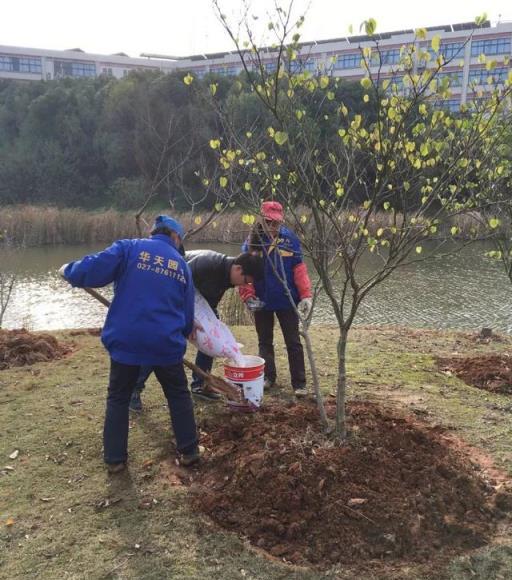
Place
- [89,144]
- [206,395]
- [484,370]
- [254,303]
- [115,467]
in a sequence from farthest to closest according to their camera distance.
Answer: [89,144]
[484,370]
[254,303]
[206,395]
[115,467]

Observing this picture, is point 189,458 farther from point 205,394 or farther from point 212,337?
point 205,394

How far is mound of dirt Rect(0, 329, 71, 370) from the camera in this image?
5887mm

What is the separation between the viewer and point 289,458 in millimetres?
3207

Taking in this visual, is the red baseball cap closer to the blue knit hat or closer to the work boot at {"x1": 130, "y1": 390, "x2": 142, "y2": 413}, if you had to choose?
the blue knit hat

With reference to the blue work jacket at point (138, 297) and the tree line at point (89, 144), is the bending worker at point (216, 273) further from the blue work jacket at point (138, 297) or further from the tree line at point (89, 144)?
the tree line at point (89, 144)

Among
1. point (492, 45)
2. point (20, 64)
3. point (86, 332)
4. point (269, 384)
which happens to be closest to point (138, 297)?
point (269, 384)

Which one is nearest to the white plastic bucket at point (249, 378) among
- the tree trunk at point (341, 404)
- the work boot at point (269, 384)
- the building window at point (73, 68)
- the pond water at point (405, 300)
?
the work boot at point (269, 384)

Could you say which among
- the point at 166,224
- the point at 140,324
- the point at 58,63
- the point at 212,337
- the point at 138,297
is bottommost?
the point at 212,337

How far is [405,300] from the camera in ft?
44.0

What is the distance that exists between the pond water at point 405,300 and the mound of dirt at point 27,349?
15.4 feet

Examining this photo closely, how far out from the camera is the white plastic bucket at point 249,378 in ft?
13.5

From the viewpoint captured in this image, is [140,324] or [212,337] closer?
[140,324]

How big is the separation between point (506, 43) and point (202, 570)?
53.9 meters

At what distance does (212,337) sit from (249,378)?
0.43m
